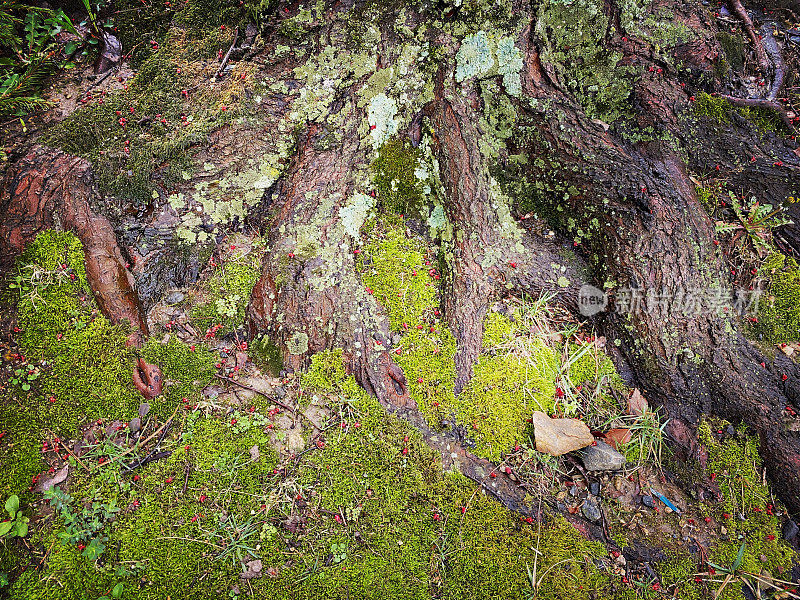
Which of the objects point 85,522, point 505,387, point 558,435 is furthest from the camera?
point 505,387

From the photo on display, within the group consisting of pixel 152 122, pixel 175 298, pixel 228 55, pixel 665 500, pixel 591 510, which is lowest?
pixel 665 500

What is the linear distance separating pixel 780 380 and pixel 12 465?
4.76 metres

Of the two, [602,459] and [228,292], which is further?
[228,292]

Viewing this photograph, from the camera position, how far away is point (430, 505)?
2.66m

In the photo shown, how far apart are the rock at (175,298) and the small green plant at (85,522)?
4.16 ft

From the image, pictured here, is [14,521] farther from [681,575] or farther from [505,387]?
[681,575]

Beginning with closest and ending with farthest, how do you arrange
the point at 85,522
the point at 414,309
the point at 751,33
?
the point at 85,522
the point at 414,309
the point at 751,33

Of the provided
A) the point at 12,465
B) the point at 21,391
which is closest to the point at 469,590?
the point at 12,465

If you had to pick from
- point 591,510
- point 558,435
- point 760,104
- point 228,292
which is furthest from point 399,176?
point 760,104

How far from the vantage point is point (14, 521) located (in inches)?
90.3

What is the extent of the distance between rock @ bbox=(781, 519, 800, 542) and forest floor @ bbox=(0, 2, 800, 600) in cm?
2

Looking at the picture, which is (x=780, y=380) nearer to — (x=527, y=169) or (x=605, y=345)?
(x=605, y=345)

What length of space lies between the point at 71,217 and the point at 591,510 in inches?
155

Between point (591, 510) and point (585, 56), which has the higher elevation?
point (585, 56)
